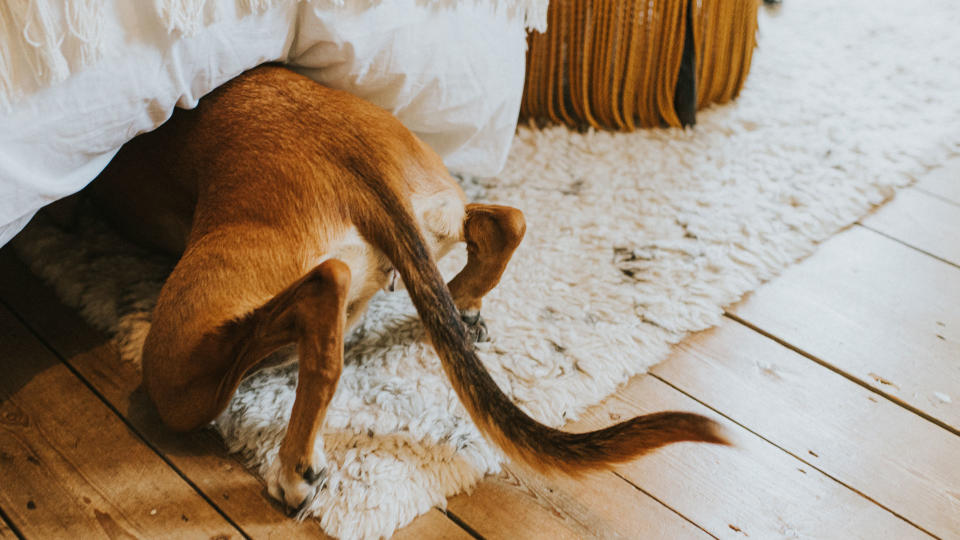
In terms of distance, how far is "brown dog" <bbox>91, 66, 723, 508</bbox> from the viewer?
898 mm

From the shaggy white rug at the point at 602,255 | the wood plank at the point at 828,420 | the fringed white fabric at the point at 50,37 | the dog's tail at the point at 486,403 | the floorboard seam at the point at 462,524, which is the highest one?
the fringed white fabric at the point at 50,37

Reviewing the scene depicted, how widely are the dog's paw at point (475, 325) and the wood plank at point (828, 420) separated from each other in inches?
11.4

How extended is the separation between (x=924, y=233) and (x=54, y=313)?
1.68 metres

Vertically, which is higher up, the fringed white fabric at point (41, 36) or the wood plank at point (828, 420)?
the fringed white fabric at point (41, 36)

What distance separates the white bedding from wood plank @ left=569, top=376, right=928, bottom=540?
591mm

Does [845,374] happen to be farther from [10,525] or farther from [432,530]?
[10,525]

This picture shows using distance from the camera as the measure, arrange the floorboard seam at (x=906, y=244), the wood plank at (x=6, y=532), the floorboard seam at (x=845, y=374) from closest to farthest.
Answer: the wood plank at (x=6, y=532)
the floorboard seam at (x=845, y=374)
the floorboard seam at (x=906, y=244)

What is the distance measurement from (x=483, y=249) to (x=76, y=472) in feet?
2.09

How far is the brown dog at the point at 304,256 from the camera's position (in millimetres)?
898

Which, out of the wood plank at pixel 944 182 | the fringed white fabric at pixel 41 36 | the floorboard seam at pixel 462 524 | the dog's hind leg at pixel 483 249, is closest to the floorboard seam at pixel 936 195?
the wood plank at pixel 944 182

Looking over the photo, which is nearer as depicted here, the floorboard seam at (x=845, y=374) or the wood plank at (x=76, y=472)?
the wood plank at (x=76, y=472)

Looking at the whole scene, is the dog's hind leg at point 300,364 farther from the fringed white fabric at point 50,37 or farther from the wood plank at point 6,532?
the fringed white fabric at point 50,37

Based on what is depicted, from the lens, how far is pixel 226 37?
1.02m

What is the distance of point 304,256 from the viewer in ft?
3.16
